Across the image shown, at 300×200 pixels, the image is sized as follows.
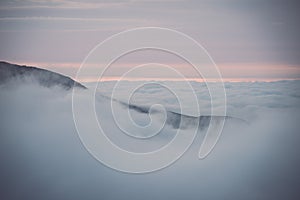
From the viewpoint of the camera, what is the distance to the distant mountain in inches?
2412

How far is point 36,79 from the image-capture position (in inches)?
2721

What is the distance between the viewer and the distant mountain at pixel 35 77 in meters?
61.3

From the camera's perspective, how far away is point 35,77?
69.2 meters

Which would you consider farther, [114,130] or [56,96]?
[56,96]

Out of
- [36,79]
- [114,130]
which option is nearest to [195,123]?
[114,130]

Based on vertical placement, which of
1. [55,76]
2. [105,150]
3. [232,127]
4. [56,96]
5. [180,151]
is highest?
[55,76]

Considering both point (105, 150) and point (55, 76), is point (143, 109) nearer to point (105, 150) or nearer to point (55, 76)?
point (105, 150)

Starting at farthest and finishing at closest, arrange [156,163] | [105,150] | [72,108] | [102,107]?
[72,108] → [102,107] → [156,163] → [105,150]

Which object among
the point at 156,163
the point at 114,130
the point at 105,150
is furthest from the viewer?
the point at 114,130

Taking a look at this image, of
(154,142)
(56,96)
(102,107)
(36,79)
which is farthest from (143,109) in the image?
(36,79)

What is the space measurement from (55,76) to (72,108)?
9.17 metres

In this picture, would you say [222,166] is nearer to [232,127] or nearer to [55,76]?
[232,127]

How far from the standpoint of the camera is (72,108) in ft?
227

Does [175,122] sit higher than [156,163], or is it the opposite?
[175,122]
